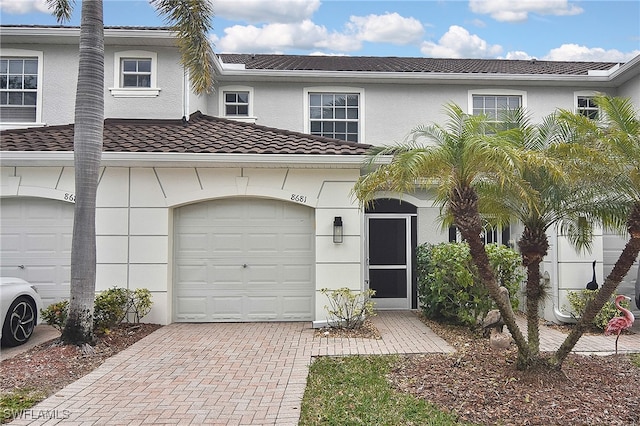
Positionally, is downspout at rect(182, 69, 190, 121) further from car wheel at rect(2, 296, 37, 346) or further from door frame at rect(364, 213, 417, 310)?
car wheel at rect(2, 296, 37, 346)

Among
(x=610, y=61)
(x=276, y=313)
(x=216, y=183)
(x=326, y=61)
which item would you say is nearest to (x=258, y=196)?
(x=216, y=183)

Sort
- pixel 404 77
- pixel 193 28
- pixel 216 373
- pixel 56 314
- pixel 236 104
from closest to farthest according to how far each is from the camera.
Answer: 1. pixel 216 373
2. pixel 56 314
3. pixel 193 28
4. pixel 404 77
5. pixel 236 104

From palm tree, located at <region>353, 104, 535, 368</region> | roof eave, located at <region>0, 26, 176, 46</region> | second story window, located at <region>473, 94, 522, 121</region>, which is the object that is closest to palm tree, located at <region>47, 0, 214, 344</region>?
roof eave, located at <region>0, 26, 176, 46</region>

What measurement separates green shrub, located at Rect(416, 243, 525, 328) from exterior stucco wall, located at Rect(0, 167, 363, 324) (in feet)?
5.25

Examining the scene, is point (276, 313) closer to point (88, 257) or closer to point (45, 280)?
point (88, 257)

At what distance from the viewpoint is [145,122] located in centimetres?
1161

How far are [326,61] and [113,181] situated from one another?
9.15 meters

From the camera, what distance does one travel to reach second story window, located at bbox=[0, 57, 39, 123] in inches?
471

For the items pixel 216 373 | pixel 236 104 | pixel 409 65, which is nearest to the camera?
pixel 216 373

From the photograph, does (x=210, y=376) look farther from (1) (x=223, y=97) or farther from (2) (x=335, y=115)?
(1) (x=223, y=97)

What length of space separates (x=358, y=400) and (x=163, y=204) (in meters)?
6.05

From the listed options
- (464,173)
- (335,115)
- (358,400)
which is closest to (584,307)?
(464,173)

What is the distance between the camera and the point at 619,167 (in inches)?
229

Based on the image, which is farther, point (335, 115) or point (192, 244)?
point (335, 115)
